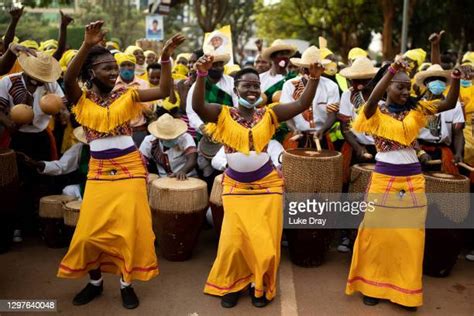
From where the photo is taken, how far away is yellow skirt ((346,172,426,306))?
3.99 meters

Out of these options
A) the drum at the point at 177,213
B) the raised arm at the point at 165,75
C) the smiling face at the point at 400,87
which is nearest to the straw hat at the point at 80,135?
the drum at the point at 177,213

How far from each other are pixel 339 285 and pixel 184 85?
302 centimetres

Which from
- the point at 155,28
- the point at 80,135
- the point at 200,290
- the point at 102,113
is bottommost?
the point at 200,290

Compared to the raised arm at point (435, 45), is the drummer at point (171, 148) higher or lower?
lower

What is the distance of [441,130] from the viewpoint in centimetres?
540

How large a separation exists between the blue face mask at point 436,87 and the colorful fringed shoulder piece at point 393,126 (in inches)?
59.4

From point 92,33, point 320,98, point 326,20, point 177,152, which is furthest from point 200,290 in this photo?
point 326,20

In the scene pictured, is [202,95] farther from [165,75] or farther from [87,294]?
[87,294]

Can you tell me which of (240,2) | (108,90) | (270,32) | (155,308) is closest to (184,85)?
(108,90)

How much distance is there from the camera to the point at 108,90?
393 centimetres

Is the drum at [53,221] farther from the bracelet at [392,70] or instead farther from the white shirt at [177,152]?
the bracelet at [392,70]

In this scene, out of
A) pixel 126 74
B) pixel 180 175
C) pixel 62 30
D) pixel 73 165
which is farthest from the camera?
pixel 126 74

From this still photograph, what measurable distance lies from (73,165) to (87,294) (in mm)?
1941

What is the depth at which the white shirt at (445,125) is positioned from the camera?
5383 mm
